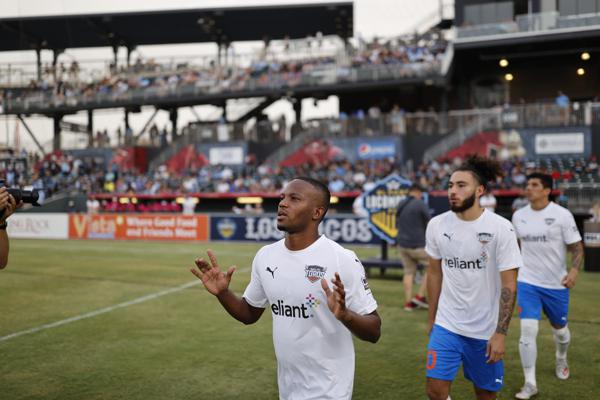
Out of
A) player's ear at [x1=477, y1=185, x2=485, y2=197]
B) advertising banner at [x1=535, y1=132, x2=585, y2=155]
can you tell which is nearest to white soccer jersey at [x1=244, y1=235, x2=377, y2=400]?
player's ear at [x1=477, y1=185, x2=485, y2=197]

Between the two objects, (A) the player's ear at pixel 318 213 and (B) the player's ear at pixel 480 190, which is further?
(B) the player's ear at pixel 480 190

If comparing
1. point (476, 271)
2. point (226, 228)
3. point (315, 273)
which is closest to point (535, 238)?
point (476, 271)

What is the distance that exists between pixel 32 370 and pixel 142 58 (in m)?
44.3

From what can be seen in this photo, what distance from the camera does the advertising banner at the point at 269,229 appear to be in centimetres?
2259

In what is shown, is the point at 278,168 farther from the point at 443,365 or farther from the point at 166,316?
the point at 443,365

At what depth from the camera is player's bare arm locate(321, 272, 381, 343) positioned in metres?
3.13

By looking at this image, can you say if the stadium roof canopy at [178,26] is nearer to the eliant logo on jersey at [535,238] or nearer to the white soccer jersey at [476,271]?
the eliant logo on jersey at [535,238]

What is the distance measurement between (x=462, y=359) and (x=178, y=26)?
157 feet

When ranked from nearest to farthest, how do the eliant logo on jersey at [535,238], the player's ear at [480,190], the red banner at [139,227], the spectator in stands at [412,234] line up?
the player's ear at [480,190], the eliant logo on jersey at [535,238], the spectator in stands at [412,234], the red banner at [139,227]

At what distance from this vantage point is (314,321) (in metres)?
3.52

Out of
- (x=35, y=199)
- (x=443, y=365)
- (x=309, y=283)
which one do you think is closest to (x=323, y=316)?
(x=309, y=283)

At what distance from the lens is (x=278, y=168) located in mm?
33969

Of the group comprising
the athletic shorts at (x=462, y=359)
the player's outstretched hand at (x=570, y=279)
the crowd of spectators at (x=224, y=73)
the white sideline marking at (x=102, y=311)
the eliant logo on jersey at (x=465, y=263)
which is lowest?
the white sideline marking at (x=102, y=311)

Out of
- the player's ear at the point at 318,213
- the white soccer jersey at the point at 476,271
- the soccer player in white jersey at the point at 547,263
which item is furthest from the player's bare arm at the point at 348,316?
the soccer player in white jersey at the point at 547,263
